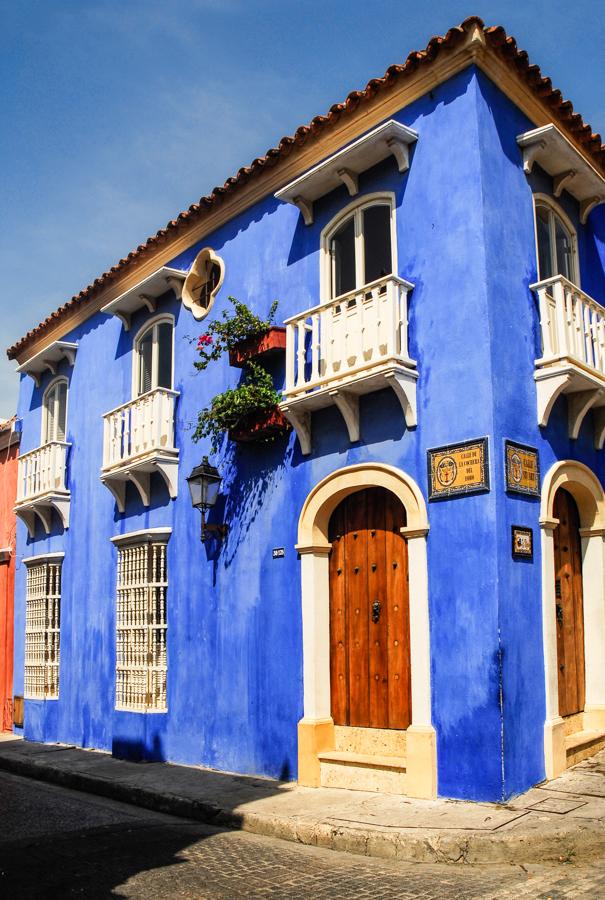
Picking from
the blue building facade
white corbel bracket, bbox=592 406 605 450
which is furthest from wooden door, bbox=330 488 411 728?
white corbel bracket, bbox=592 406 605 450

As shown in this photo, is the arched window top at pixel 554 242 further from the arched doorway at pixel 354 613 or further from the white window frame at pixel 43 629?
the white window frame at pixel 43 629

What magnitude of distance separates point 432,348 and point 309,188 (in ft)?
8.90

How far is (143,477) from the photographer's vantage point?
12.9 metres

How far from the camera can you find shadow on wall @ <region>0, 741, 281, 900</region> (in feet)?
20.6

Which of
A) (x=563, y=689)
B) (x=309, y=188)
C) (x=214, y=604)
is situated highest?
(x=309, y=188)

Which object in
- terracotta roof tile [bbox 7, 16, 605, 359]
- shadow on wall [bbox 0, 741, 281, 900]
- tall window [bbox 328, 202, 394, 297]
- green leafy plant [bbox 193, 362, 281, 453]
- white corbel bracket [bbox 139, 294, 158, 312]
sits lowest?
shadow on wall [bbox 0, 741, 281, 900]

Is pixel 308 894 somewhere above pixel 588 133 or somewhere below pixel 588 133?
below

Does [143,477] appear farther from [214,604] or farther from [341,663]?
[341,663]

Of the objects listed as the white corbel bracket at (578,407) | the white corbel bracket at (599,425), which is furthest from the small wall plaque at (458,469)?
the white corbel bracket at (599,425)

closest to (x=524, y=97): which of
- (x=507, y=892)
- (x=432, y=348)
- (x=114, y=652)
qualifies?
(x=432, y=348)

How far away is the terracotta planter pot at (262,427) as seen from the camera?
10391 mm

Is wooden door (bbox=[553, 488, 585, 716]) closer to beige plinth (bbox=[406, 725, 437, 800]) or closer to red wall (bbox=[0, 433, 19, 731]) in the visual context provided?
beige plinth (bbox=[406, 725, 437, 800])

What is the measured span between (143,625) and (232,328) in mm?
4442

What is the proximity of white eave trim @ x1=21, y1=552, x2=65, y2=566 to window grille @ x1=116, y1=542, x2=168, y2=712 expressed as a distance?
2.49m
